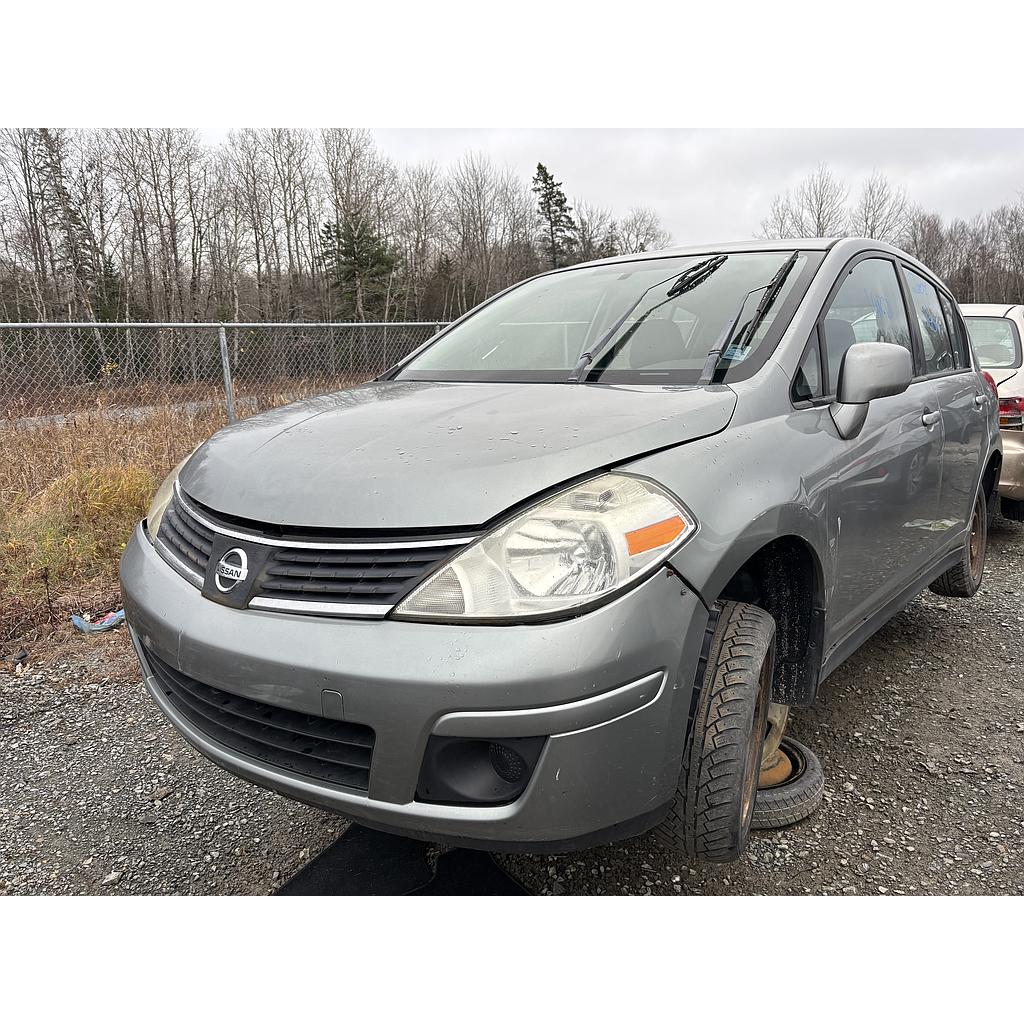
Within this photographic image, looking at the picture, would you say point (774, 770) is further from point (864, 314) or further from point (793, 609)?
point (864, 314)

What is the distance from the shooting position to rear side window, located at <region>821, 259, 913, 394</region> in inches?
92.7

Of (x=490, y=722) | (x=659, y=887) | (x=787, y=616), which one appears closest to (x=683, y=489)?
(x=490, y=722)

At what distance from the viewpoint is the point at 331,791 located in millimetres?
1462

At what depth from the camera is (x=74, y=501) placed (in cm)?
500

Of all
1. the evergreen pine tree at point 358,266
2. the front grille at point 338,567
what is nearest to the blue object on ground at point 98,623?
the front grille at point 338,567

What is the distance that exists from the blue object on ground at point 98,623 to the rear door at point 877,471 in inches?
132

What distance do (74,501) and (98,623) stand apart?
161cm

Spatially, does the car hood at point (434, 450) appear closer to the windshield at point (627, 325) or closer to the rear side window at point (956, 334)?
the windshield at point (627, 325)

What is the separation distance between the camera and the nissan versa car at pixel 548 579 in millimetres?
1365

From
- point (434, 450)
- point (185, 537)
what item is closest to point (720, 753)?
point (434, 450)

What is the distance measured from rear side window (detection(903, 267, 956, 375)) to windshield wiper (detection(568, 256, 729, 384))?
1.18 metres

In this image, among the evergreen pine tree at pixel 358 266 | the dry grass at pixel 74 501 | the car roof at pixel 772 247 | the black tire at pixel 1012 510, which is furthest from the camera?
the evergreen pine tree at pixel 358 266

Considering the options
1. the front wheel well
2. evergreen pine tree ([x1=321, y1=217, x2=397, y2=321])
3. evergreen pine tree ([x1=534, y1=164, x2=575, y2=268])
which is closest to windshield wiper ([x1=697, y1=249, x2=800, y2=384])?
the front wheel well

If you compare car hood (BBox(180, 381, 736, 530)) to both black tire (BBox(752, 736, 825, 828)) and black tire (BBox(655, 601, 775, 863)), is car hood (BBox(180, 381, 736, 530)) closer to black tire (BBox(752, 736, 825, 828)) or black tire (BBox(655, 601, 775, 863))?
black tire (BBox(655, 601, 775, 863))
